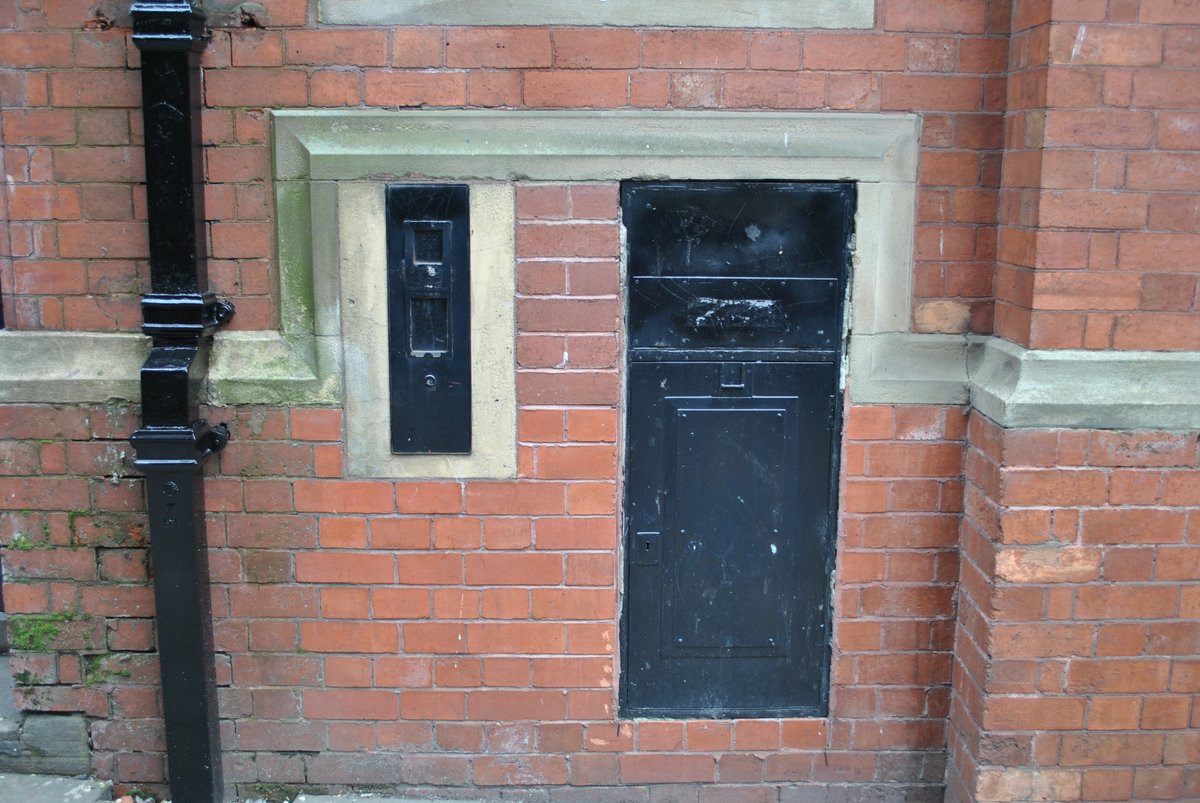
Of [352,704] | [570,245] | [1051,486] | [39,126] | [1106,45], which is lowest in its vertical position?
[352,704]

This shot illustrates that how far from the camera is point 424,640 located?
3.33 m

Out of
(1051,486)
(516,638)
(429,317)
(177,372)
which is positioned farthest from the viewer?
(516,638)

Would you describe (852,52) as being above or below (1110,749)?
above

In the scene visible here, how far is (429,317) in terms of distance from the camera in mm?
3193

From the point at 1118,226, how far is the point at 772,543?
1435 mm

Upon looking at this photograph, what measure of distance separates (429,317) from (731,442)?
107cm

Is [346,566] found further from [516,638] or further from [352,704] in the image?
[516,638]

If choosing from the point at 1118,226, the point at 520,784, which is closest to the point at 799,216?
Answer: the point at 1118,226

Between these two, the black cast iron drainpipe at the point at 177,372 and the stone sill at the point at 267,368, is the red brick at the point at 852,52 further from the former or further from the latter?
the black cast iron drainpipe at the point at 177,372

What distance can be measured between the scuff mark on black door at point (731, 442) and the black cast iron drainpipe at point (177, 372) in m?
1.37

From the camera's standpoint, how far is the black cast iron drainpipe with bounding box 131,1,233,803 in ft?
9.87

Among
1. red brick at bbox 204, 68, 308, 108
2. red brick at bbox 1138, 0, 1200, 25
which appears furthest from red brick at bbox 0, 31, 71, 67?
red brick at bbox 1138, 0, 1200, 25

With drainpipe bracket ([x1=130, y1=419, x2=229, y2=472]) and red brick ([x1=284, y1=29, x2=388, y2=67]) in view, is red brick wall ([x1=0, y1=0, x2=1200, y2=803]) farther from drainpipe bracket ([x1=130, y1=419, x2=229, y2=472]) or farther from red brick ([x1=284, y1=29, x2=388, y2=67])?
drainpipe bracket ([x1=130, y1=419, x2=229, y2=472])

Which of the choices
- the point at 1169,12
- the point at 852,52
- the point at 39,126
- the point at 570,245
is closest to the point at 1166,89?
the point at 1169,12
